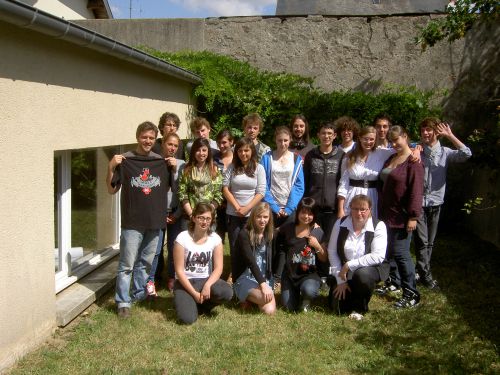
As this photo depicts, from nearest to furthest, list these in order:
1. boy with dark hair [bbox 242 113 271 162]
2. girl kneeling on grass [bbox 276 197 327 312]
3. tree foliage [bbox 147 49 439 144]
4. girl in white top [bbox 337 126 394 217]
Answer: girl kneeling on grass [bbox 276 197 327 312] < girl in white top [bbox 337 126 394 217] < boy with dark hair [bbox 242 113 271 162] < tree foliage [bbox 147 49 439 144]

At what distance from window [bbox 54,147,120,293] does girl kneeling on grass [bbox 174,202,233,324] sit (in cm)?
124

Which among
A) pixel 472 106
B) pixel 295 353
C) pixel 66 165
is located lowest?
pixel 295 353

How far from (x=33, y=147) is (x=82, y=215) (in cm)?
190

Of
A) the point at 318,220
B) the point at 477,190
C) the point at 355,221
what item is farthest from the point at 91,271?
the point at 477,190

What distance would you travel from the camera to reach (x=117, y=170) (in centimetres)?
496

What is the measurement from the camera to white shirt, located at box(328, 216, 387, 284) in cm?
506

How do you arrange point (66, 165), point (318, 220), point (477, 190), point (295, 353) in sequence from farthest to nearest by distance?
point (477, 190), point (318, 220), point (66, 165), point (295, 353)

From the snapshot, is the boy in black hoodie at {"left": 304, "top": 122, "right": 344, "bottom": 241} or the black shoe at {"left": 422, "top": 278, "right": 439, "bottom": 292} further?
the black shoe at {"left": 422, "top": 278, "right": 439, "bottom": 292}

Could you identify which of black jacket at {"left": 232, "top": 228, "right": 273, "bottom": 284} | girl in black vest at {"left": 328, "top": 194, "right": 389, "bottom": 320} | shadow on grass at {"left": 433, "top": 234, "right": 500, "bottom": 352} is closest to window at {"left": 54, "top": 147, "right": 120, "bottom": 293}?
black jacket at {"left": 232, "top": 228, "right": 273, "bottom": 284}

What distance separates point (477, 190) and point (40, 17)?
7.95 m

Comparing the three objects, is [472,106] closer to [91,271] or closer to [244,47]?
[244,47]

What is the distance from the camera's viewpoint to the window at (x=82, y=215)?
5309mm

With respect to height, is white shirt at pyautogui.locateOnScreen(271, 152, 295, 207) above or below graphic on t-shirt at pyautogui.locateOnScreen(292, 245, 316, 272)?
above

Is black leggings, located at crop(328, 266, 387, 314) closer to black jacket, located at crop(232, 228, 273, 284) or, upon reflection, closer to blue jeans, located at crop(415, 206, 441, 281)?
black jacket, located at crop(232, 228, 273, 284)
